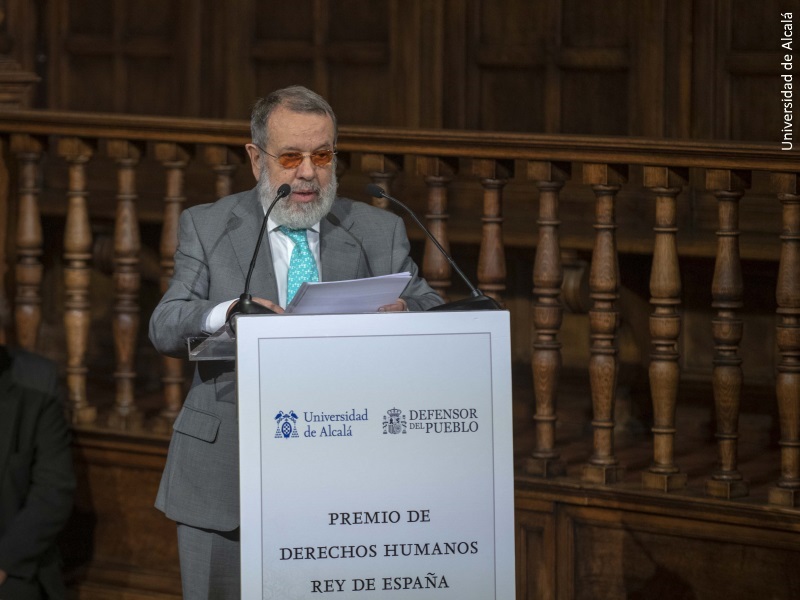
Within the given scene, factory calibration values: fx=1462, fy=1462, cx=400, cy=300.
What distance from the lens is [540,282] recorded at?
168 inches

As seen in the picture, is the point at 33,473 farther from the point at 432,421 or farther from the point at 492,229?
the point at 432,421

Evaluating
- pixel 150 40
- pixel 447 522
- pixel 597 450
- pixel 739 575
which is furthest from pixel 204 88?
pixel 447 522

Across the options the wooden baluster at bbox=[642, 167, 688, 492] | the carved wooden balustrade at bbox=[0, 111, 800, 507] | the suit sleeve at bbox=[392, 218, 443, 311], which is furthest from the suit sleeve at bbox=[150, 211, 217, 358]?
the wooden baluster at bbox=[642, 167, 688, 492]

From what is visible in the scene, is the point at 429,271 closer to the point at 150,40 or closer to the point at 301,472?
the point at 301,472

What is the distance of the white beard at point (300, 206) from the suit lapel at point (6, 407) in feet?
5.36

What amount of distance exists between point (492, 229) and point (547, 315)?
12.2 inches

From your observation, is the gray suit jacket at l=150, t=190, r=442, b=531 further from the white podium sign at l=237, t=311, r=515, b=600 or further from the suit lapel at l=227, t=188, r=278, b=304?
the white podium sign at l=237, t=311, r=515, b=600

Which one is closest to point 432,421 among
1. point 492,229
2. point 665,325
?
point 665,325

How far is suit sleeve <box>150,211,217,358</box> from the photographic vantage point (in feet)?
10.2

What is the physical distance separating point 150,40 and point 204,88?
13.6 inches

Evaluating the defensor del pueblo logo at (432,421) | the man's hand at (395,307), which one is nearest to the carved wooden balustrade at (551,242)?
the man's hand at (395,307)

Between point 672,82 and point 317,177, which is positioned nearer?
point 317,177

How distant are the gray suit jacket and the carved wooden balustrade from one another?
0.96m

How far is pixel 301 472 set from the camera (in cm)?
284
